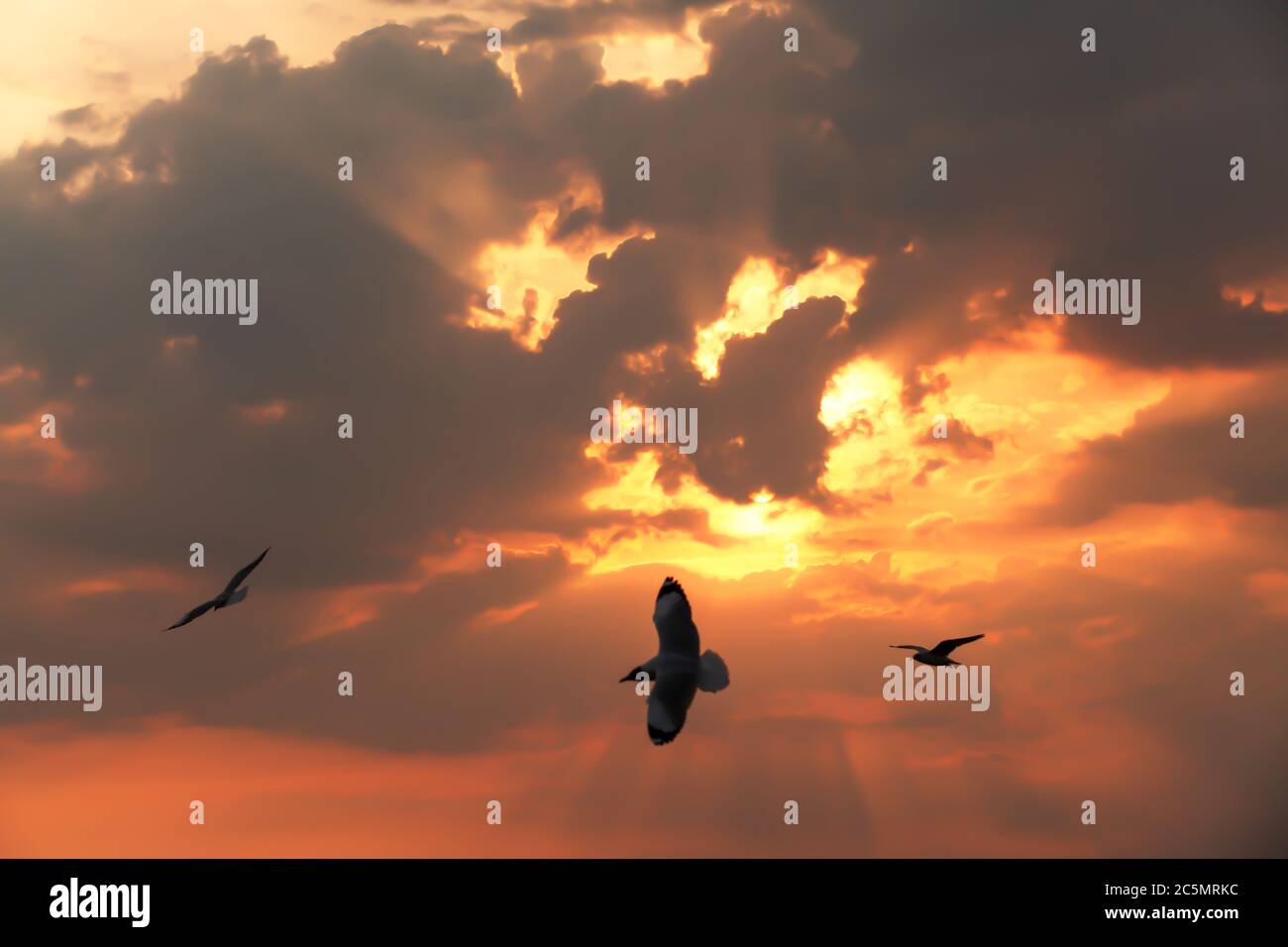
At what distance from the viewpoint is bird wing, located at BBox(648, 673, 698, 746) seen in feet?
146

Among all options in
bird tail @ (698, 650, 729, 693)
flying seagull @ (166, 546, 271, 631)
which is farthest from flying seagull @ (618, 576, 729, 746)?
flying seagull @ (166, 546, 271, 631)

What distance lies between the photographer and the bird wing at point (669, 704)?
44.4 m

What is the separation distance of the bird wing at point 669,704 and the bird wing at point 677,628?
136cm

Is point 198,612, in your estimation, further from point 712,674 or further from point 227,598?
point 712,674

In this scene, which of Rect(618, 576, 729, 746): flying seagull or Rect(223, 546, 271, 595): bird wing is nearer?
Rect(618, 576, 729, 746): flying seagull

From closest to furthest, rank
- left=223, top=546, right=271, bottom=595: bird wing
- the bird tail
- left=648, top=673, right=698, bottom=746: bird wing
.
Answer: left=648, top=673, right=698, bottom=746: bird wing, the bird tail, left=223, top=546, right=271, bottom=595: bird wing

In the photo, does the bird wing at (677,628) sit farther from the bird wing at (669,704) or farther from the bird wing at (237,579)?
the bird wing at (237,579)

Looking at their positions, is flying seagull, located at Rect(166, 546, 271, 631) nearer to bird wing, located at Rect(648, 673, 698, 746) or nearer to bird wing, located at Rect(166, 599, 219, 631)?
bird wing, located at Rect(166, 599, 219, 631)
